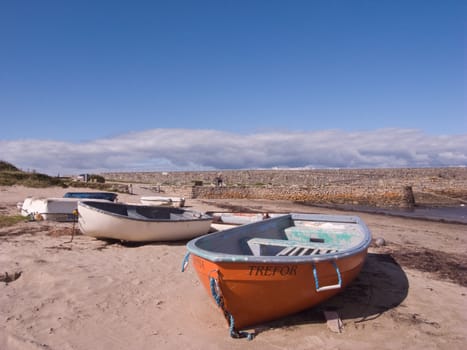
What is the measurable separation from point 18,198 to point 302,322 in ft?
56.0

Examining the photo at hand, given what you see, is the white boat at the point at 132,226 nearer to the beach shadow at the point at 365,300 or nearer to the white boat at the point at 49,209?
the white boat at the point at 49,209

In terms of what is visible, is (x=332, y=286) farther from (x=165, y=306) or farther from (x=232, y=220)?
(x=232, y=220)

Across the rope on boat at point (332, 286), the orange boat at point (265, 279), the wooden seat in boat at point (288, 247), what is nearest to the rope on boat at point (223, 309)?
the orange boat at point (265, 279)

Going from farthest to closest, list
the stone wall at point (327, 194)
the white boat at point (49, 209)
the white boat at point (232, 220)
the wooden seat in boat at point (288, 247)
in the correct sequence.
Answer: the stone wall at point (327, 194)
the white boat at point (49, 209)
the white boat at point (232, 220)
the wooden seat in boat at point (288, 247)

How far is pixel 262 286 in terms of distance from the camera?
4230 mm

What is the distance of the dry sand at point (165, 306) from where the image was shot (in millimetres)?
4227

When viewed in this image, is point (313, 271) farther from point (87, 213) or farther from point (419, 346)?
point (87, 213)

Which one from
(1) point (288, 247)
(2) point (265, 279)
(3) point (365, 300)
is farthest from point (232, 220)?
(2) point (265, 279)

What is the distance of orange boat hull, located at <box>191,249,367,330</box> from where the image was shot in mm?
4141

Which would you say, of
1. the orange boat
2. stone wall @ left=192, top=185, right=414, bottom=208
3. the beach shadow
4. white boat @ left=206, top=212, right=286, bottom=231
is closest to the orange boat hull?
the orange boat

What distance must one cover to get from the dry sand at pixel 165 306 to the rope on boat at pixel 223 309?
10 cm

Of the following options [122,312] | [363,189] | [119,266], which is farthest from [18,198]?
[363,189]

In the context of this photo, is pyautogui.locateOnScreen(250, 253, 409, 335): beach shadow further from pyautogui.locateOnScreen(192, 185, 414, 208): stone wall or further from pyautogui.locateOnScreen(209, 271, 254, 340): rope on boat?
pyautogui.locateOnScreen(192, 185, 414, 208): stone wall

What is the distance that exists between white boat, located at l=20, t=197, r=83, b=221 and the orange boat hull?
8.88 meters
